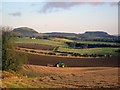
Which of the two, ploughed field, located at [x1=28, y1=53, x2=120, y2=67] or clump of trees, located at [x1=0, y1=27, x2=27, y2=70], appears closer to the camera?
clump of trees, located at [x1=0, y1=27, x2=27, y2=70]

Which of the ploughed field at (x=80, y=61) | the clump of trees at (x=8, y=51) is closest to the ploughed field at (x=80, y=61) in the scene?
the ploughed field at (x=80, y=61)

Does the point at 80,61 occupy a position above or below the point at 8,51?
below

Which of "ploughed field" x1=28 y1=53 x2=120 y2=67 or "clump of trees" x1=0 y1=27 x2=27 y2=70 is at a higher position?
"clump of trees" x1=0 y1=27 x2=27 y2=70

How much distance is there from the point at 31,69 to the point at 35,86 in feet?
39.3

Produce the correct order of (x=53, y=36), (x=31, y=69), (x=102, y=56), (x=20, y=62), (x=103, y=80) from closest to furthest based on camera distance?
(x=103, y=80)
(x=20, y=62)
(x=31, y=69)
(x=102, y=56)
(x=53, y=36)

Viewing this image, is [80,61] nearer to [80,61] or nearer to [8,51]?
[80,61]

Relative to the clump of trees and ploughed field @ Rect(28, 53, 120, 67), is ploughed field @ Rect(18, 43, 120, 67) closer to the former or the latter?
ploughed field @ Rect(28, 53, 120, 67)

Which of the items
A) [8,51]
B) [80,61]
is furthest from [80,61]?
[8,51]

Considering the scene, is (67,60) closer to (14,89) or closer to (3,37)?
(3,37)

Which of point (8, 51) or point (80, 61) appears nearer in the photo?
point (8, 51)

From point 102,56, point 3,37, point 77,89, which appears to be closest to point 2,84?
point 77,89

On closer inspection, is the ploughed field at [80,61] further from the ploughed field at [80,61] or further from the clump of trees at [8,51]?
the clump of trees at [8,51]

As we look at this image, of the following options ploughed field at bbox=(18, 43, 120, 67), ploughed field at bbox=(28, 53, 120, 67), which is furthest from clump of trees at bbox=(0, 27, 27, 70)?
ploughed field at bbox=(18, 43, 120, 67)

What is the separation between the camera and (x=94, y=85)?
2319 centimetres
